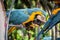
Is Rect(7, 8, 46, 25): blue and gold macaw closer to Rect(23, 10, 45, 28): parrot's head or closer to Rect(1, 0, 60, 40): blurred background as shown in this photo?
Rect(23, 10, 45, 28): parrot's head

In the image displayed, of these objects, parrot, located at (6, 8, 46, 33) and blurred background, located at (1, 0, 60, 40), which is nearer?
blurred background, located at (1, 0, 60, 40)

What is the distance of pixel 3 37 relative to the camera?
24.7ft

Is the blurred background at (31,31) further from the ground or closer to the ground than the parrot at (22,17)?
Result: closer to the ground

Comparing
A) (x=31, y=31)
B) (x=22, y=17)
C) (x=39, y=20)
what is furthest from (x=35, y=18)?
(x=31, y=31)

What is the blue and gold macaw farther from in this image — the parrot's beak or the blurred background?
the blurred background

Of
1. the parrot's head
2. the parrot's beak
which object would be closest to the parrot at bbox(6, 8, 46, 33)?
the parrot's head

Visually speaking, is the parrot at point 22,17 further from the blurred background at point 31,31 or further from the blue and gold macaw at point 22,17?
the blurred background at point 31,31

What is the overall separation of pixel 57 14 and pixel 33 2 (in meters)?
10.6

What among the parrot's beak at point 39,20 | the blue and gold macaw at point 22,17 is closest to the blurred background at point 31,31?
the parrot's beak at point 39,20

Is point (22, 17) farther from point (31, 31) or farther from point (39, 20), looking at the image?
point (31, 31)

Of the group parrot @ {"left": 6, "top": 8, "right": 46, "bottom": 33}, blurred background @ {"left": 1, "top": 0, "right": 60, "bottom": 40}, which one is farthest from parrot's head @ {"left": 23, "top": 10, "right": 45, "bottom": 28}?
blurred background @ {"left": 1, "top": 0, "right": 60, "bottom": 40}

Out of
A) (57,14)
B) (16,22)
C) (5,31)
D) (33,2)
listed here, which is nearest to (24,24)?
(16,22)

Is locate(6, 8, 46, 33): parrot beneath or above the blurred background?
above

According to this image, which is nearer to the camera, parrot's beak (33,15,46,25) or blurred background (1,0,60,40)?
blurred background (1,0,60,40)
